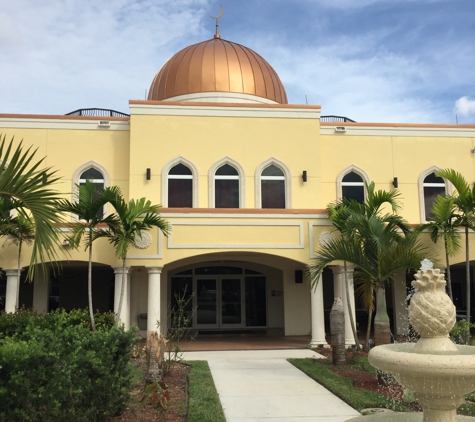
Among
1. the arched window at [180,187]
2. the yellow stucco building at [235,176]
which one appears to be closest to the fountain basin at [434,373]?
the yellow stucco building at [235,176]

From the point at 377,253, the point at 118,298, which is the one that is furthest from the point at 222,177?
the point at 377,253

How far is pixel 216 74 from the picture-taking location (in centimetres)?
2100

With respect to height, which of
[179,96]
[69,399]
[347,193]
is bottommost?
[69,399]

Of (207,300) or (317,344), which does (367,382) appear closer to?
(317,344)

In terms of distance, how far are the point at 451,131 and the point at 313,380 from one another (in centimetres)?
1230

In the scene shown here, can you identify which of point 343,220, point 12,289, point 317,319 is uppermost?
point 343,220

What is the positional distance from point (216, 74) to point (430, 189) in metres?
9.18

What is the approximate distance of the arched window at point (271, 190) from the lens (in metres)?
17.8

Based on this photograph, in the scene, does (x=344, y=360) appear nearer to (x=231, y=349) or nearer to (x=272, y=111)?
(x=231, y=349)

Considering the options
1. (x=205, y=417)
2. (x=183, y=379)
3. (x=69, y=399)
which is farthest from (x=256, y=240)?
(x=69, y=399)

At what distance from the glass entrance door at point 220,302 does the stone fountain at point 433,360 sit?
50.7 ft

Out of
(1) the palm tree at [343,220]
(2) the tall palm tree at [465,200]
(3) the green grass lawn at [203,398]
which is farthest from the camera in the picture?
(2) the tall palm tree at [465,200]

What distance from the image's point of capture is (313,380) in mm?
10609

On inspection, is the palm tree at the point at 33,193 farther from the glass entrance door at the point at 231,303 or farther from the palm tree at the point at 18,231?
the glass entrance door at the point at 231,303
